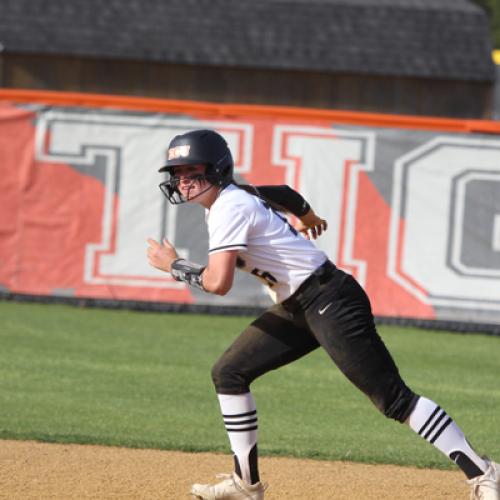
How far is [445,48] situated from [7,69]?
29.3 feet

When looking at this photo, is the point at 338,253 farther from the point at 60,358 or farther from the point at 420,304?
the point at 60,358

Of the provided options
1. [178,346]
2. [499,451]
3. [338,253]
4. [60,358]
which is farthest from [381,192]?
[499,451]

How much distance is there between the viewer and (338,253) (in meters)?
12.6

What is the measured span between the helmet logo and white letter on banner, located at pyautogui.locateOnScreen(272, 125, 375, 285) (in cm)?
653

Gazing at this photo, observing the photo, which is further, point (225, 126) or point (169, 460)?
point (225, 126)

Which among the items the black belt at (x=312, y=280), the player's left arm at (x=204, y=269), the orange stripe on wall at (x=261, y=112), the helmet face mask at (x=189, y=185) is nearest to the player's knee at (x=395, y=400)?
the black belt at (x=312, y=280)

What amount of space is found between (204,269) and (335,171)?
22.2 ft

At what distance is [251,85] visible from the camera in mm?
25969

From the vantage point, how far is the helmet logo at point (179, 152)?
6.04 meters

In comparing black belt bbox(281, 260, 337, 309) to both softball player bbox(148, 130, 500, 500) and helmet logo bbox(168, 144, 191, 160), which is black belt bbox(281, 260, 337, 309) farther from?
helmet logo bbox(168, 144, 191, 160)

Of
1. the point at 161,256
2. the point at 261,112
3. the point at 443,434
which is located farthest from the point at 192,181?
the point at 261,112

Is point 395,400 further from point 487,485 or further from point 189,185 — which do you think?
point 189,185

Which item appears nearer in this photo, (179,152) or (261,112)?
(179,152)

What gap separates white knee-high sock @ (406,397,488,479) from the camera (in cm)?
601
